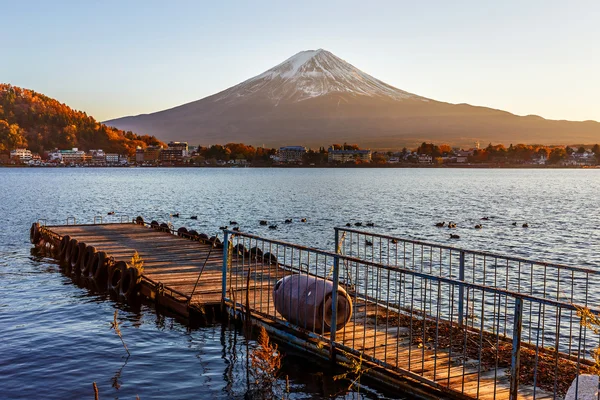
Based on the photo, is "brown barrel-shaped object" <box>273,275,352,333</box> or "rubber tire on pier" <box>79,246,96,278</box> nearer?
"brown barrel-shaped object" <box>273,275,352,333</box>

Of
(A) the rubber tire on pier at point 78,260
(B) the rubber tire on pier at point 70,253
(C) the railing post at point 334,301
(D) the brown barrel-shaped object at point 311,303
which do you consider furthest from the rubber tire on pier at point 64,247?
(C) the railing post at point 334,301

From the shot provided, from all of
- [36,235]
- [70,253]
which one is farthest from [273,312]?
[36,235]

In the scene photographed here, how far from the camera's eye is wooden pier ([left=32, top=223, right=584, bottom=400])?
35.3ft

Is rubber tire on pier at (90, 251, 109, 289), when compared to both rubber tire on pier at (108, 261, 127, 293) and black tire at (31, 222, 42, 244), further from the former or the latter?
black tire at (31, 222, 42, 244)

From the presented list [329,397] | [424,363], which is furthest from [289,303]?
[424,363]

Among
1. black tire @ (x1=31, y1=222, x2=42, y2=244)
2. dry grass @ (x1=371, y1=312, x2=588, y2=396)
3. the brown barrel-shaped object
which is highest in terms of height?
the brown barrel-shaped object

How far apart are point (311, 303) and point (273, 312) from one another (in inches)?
96.7

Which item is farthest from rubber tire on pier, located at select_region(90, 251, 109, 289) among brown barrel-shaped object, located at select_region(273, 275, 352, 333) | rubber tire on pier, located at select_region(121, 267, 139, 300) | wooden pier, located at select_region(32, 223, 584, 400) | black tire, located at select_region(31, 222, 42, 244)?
black tire, located at select_region(31, 222, 42, 244)

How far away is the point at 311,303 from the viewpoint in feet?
44.1

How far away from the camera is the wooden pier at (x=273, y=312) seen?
424 inches

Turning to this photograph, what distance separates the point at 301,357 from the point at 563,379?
5.80 metres

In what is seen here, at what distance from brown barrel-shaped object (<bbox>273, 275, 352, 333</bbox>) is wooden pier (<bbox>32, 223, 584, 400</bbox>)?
0.68 ft

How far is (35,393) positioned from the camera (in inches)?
516

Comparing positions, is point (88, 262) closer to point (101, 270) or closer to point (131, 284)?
point (101, 270)
